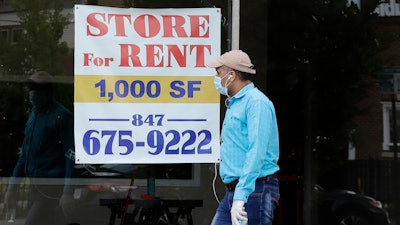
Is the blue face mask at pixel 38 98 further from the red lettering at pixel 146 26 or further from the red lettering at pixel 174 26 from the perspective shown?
the red lettering at pixel 174 26

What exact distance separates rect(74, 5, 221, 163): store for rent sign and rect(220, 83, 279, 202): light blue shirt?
873 millimetres

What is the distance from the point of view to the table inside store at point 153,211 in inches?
269

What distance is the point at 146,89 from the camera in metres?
4.98

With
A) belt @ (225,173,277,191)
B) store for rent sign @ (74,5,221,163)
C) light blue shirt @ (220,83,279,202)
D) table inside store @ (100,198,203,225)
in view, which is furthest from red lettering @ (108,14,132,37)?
table inside store @ (100,198,203,225)

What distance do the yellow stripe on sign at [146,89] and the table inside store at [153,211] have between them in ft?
7.32

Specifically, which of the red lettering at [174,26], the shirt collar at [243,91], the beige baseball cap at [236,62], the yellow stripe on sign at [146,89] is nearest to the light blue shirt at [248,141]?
the shirt collar at [243,91]

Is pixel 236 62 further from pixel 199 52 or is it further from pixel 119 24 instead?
pixel 119 24

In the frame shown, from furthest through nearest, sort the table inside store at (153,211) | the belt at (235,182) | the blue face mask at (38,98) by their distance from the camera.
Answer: the blue face mask at (38,98) → the table inside store at (153,211) → the belt at (235,182)

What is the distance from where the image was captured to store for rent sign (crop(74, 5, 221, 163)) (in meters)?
4.91

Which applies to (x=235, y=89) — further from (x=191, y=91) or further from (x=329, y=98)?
(x=329, y=98)

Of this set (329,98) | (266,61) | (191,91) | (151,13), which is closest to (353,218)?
(329,98)

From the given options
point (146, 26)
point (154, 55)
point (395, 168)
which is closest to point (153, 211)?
point (154, 55)

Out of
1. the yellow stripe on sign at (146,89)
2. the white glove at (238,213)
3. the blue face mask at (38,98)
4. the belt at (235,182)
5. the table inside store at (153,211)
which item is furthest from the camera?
the blue face mask at (38,98)

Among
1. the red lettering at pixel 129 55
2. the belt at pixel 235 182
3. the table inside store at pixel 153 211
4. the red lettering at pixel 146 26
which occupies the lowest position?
the table inside store at pixel 153 211
